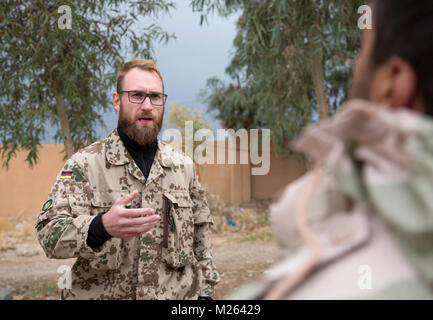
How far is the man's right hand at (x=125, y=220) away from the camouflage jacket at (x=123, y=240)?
0.54 ft

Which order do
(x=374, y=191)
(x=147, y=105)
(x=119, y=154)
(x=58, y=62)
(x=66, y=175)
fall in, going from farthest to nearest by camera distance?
1. (x=58, y=62)
2. (x=147, y=105)
3. (x=119, y=154)
4. (x=66, y=175)
5. (x=374, y=191)

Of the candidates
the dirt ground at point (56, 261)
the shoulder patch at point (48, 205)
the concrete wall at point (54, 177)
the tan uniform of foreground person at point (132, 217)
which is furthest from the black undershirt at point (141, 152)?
the concrete wall at point (54, 177)

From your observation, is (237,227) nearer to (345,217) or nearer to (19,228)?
(19,228)

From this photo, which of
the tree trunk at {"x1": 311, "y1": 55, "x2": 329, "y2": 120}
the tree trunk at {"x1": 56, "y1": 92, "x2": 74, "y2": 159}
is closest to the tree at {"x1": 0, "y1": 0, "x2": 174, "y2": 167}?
the tree trunk at {"x1": 56, "y1": 92, "x2": 74, "y2": 159}

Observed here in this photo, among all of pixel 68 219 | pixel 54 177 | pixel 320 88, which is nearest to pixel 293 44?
pixel 320 88

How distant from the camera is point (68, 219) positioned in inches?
75.7

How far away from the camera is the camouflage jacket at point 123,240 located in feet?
6.43

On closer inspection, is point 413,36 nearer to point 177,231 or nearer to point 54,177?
point 177,231

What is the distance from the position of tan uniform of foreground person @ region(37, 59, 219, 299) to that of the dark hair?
1349mm

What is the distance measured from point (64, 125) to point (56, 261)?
3.11 m

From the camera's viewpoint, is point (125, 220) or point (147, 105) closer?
point (125, 220)

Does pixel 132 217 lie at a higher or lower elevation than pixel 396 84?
lower

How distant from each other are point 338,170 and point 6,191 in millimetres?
13253

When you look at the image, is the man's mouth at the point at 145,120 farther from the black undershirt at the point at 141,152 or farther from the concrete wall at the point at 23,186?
the concrete wall at the point at 23,186
